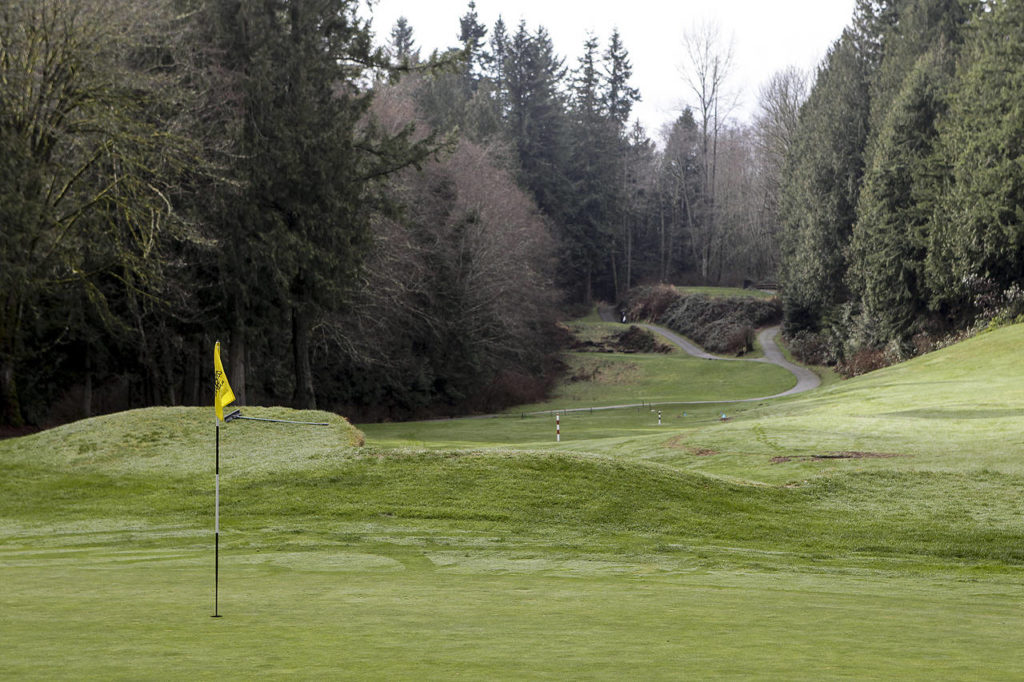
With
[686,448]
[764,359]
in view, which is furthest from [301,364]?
[764,359]

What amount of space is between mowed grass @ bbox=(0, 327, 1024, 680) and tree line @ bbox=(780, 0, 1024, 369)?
75.8ft

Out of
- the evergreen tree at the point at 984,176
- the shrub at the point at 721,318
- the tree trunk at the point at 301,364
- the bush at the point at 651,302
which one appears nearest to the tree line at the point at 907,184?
the evergreen tree at the point at 984,176

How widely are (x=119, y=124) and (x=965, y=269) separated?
128ft

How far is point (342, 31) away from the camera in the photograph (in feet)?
126

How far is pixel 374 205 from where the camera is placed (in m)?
39.0

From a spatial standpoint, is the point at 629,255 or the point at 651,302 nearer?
the point at 651,302

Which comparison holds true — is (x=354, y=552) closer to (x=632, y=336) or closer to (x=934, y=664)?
(x=934, y=664)

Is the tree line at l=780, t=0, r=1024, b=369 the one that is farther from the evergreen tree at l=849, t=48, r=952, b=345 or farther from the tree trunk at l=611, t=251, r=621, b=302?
the tree trunk at l=611, t=251, r=621, b=302

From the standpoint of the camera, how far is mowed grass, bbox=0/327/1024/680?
23.5ft

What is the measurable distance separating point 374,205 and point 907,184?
32139 millimetres

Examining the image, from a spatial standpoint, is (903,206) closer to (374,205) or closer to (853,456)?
(374,205)

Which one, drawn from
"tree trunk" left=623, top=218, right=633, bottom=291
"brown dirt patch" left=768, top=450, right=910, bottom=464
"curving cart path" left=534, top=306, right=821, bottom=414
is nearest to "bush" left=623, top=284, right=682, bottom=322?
"curving cart path" left=534, top=306, right=821, bottom=414

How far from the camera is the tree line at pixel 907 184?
50.0 meters

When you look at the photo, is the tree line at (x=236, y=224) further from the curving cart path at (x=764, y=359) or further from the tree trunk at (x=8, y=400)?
the curving cart path at (x=764, y=359)
